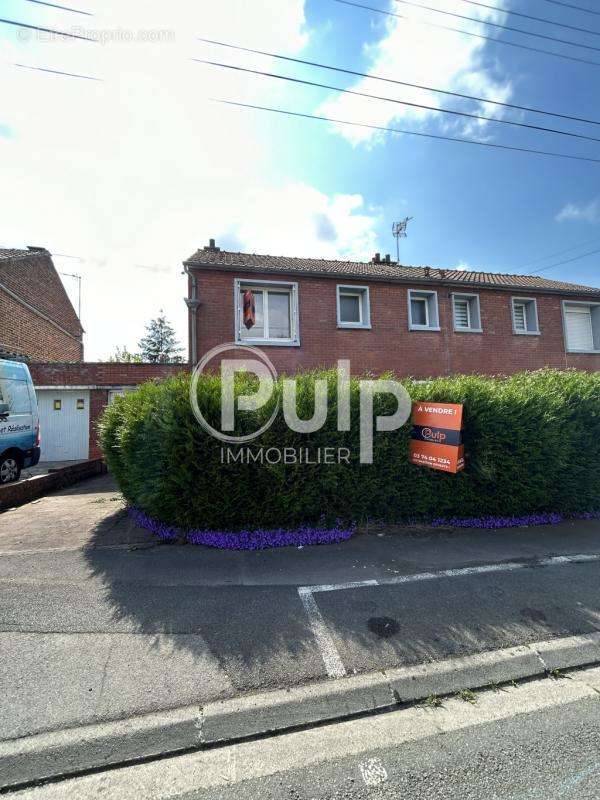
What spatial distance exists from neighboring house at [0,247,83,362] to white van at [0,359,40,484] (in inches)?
138

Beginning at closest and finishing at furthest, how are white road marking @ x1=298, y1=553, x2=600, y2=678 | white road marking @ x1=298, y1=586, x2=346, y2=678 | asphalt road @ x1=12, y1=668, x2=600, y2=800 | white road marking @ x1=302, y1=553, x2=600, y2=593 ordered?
asphalt road @ x1=12, y1=668, x2=600, y2=800
white road marking @ x1=298, y1=586, x2=346, y2=678
white road marking @ x1=298, y1=553, x2=600, y2=678
white road marking @ x1=302, y1=553, x2=600, y2=593

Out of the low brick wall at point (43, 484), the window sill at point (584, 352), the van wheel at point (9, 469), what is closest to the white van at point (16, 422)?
the van wheel at point (9, 469)

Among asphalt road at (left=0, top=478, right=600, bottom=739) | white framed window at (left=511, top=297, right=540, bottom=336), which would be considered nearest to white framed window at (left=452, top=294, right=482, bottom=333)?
white framed window at (left=511, top=297, right=540, bottom=336)

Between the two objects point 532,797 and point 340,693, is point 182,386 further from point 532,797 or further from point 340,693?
point 532,797

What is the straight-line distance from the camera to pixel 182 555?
4223mm

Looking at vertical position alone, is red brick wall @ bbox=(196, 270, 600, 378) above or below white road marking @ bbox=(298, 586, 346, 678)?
above

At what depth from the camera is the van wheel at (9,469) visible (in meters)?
7.46

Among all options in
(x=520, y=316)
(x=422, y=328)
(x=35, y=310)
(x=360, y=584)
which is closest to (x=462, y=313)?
(x=422, y=328)

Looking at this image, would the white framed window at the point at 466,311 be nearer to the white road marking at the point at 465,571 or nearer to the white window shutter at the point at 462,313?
the white window shutter at the point at 462,313

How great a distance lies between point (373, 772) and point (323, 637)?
1021mm

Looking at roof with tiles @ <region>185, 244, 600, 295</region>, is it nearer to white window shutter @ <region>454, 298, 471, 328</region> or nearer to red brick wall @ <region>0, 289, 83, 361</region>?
white window shutter @ <region>454, 298, 471, 328</region>

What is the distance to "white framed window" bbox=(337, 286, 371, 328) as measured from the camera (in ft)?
36.9

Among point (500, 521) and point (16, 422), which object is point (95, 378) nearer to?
point (16, 422)

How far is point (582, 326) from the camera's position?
1350cm
